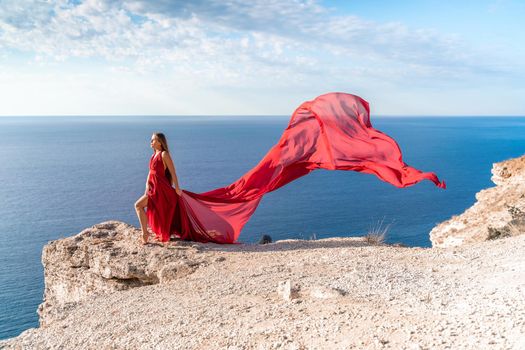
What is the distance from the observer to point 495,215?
611 inches

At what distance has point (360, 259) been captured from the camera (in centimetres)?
916

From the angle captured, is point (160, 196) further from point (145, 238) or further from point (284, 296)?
point (284, 296)

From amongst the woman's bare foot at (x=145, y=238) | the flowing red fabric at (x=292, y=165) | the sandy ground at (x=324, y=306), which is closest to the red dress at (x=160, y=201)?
the flowing red fabric at (x=292, y=165)

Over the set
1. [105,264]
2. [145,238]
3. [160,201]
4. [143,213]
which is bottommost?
[105,264]

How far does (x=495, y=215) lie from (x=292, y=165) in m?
8.08

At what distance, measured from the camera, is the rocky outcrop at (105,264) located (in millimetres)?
9695

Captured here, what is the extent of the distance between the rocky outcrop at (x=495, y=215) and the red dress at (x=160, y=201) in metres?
8.72

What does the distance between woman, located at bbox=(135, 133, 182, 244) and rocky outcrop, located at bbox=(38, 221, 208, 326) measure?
437mm

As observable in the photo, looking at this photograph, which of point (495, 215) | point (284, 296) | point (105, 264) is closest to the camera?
point (284, 296)

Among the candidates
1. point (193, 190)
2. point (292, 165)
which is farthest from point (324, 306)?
point (193, 190)

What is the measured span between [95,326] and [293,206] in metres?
46.4

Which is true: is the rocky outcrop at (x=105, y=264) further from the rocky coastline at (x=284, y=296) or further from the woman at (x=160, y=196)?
the woman at (x=160, y=196)

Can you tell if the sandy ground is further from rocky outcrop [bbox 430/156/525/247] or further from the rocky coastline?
rocky outcrop [bbox 430/156/525/247]

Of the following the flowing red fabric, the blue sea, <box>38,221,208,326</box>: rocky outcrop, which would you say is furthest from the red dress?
the blue sea
